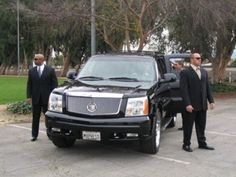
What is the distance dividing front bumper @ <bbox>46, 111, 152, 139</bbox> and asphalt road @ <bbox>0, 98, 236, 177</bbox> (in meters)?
0.53

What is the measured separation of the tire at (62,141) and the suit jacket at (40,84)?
1.10 metres

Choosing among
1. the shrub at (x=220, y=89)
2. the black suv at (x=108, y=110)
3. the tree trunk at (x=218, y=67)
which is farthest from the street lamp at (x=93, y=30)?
A: the tree trunk at (x=218, y=67)

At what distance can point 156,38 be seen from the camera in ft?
90.6

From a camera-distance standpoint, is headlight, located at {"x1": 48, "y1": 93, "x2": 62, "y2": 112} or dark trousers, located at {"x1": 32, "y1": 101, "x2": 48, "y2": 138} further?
dark trousers, located at {"x1": 32, "y1": 101, "x2": 48, "y2": 138}

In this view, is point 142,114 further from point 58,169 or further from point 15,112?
point 15,112

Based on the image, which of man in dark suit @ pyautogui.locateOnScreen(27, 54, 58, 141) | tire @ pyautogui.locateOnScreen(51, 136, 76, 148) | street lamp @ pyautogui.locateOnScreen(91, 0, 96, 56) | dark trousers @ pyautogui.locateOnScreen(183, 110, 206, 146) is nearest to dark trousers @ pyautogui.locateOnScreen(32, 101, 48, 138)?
man in dark suit @ pyautogui.locateOnScreen(27, 54, 58, 141)

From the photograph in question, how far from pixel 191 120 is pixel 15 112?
656 cm

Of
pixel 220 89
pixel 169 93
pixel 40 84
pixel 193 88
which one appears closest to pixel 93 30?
pixel 169 93

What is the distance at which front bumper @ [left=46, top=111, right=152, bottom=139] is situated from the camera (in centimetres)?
801

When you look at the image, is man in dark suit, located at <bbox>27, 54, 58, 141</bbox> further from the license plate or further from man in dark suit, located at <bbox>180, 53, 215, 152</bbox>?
man in dark suit, located at <bbox>180, 53, 215, 152</bbox>

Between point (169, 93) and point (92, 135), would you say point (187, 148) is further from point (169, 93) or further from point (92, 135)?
point (92, 135)

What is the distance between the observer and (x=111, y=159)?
8359 millimetres

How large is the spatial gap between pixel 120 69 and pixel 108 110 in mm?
1782

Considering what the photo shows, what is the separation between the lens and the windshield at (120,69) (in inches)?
375
